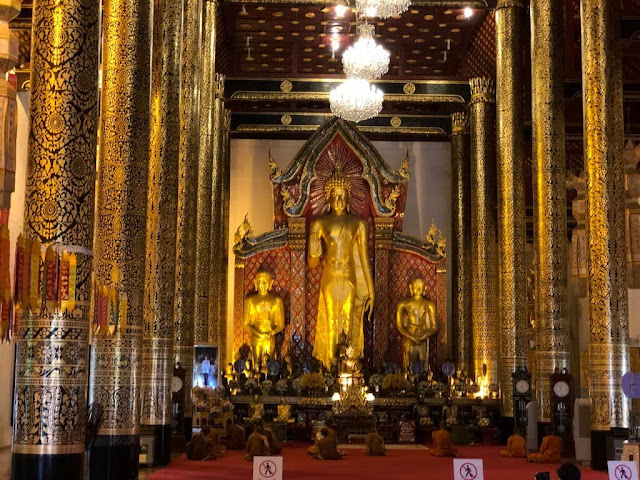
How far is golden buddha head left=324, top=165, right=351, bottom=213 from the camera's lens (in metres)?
20.2

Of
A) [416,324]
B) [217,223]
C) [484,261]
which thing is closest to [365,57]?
[484,261]

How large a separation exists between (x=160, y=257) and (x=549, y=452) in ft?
18.3

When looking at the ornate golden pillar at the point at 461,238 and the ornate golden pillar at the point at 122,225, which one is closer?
the ornate golden pillar at the point at 122,225

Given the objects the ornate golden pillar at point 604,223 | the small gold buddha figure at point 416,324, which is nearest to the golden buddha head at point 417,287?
the small gold buddha figure at point 416,324

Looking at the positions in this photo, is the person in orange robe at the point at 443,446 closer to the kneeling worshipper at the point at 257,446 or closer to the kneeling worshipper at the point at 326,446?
the kneeling worshipper at the point at 326,446

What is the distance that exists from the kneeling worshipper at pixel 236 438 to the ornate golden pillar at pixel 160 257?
2.60 metres

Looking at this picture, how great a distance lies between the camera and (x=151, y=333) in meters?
11.1

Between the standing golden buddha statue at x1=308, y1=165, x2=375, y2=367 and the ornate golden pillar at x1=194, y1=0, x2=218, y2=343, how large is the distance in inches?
124

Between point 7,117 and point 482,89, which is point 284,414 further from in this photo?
point 7,117

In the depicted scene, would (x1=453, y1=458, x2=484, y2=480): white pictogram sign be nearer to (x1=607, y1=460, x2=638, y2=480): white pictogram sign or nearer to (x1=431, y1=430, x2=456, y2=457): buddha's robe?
(x1=607, y1=460, x2=638, y2=480): white pictogram sign

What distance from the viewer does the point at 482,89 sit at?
1922cm

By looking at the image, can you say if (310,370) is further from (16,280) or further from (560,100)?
(16,280)

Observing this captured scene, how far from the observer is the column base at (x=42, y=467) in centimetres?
614

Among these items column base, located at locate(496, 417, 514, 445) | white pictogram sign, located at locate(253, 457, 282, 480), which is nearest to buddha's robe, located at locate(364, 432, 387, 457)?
column base, located at locate(496, 417, 514, 445)
